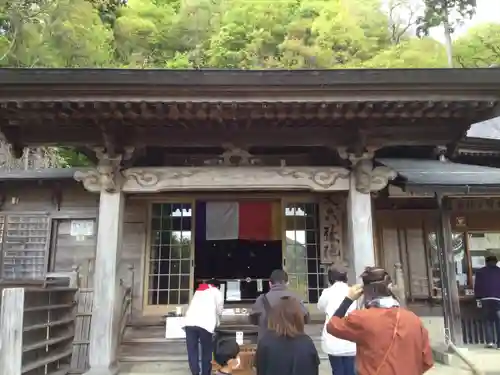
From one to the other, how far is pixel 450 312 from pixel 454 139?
336 centimetres

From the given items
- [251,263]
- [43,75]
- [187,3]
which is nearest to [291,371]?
[43,75]

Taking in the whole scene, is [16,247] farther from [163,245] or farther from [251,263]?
[251,263]

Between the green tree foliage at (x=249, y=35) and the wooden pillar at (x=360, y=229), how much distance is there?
578 inches

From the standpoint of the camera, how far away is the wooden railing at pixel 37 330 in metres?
4.40

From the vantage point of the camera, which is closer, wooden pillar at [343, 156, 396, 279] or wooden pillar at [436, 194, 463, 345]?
wooden pillar at [343, 156, 396, 279]

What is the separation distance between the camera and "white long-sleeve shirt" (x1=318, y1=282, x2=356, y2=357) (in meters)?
4.45

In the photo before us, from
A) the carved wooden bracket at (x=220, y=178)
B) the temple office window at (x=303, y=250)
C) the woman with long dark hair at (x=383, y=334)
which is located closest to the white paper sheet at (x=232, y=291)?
the temple office window at (x=303, y=250)

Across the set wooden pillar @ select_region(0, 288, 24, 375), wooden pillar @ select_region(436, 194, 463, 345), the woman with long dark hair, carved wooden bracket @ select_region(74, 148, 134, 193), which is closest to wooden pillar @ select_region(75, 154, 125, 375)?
carved wooden bracket @ select_region(74, 148, 134, 193)

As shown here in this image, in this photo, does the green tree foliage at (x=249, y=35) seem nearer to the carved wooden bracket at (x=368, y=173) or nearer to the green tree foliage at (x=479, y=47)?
the green tree foliage at (x=479, y=47)

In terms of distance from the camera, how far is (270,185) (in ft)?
21.5

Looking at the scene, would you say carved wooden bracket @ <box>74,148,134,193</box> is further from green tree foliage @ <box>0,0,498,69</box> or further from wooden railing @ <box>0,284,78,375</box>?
green tree foliage @ <box>0,0,498,69</box>

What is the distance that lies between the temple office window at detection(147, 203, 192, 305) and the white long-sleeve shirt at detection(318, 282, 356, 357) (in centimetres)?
426

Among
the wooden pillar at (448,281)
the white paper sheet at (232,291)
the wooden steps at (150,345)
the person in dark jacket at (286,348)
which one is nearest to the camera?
the person in dark jacket at (286,348)

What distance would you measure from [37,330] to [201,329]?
6.84 feet
